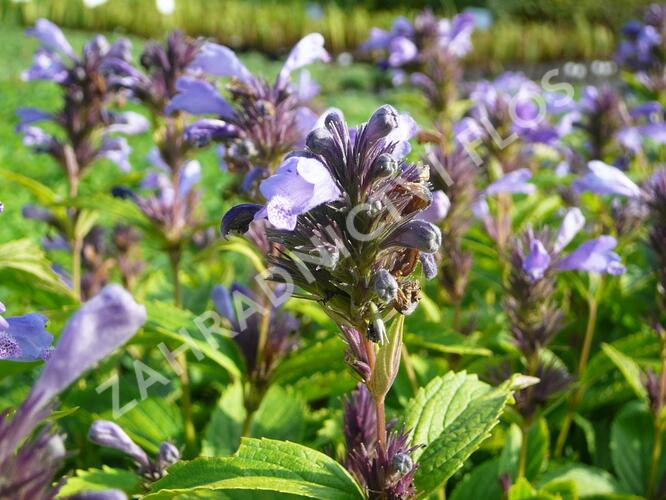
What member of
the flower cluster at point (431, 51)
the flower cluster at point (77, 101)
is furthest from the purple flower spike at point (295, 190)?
Answer: the flower cluster at point (431, 51)

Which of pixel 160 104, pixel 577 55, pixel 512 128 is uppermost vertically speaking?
pixel 160 104

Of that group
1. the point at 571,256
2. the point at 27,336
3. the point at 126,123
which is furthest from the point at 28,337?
the point at 126,123

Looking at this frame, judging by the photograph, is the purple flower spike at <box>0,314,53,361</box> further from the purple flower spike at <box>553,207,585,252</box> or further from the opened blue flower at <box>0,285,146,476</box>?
the purple flower spike at <box>553,207,585,252</box>

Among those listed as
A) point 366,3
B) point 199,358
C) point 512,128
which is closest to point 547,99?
point 512,128

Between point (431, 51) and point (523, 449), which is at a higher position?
point (431, 51)

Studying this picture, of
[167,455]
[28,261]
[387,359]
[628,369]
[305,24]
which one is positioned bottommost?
[305,24]

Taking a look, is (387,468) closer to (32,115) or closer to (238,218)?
(238,218)

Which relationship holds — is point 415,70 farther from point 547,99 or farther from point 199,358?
point 199,358
